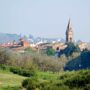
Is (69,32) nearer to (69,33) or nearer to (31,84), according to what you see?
(69,33)

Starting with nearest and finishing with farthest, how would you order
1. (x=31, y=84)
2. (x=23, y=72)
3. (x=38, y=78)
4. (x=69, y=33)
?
(x=31, y=84) < (x=38, y=78) < (x=23, y=72) < (x=69, y=33)

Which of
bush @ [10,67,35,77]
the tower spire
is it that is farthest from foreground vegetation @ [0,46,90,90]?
the tower spire

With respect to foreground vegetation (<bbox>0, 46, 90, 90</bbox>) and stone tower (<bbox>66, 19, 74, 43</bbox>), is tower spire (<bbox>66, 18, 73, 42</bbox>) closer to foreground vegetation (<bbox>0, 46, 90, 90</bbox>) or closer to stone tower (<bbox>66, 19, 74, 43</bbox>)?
stone tower (<bbox>66, 19, 74, 43</bbox>)

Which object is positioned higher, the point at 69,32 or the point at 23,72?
the point at 23,72

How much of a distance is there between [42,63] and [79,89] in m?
55.2

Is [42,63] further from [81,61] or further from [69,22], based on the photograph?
[69,22]

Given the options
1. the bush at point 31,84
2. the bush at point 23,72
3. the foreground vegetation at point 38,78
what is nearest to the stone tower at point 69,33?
the foreground vegetation at point 38,78

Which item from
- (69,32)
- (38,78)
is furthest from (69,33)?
(38,78)

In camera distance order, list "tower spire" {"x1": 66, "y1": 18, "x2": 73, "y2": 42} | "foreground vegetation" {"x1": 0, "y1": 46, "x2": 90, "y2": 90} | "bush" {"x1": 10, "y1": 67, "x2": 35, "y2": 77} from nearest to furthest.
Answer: "foreground vegetation" {"x1": 0, "y1": 46, "x2": 90, "y2": 90} → "bush" {"x1": 10, "y1": 67, "x2": 35, "y2": 77} → "tower spire" {"x1": 66, "y1": 18, "x2": 73, "y2": 42}

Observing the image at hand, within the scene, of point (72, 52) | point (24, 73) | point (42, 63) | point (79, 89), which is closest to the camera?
point (79, 89)

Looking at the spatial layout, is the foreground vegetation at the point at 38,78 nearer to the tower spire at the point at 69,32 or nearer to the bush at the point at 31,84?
the bush at the point at 31,84

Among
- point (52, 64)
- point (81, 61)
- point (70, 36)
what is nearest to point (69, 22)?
point (70, 36)

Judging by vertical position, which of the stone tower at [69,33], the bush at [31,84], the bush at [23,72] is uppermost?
the bush at [31,84]

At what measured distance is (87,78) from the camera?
905cm
